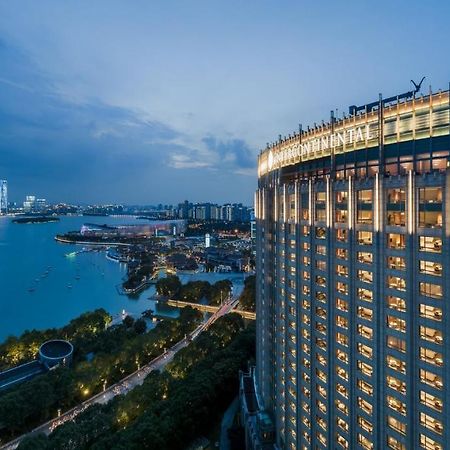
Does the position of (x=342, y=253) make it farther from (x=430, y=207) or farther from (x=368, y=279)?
(x=430, y=207)

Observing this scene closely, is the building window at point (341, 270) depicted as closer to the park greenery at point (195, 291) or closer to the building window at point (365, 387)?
the building window at point (365, 387)

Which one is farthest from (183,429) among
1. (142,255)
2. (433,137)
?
(142,255)

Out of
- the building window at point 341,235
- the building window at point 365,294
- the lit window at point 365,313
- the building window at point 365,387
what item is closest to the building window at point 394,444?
the building window at point 365,387

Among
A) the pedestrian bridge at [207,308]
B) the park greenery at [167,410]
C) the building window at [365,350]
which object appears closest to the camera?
the building window at [365,350]

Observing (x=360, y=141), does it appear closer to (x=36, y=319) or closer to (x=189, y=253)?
(x=36, y=319)

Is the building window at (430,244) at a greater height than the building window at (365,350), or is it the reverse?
the building window at (430,244)

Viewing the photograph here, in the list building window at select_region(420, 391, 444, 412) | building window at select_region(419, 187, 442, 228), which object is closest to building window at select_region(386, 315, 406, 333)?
building window at select_region(420, 391, 444, 412)

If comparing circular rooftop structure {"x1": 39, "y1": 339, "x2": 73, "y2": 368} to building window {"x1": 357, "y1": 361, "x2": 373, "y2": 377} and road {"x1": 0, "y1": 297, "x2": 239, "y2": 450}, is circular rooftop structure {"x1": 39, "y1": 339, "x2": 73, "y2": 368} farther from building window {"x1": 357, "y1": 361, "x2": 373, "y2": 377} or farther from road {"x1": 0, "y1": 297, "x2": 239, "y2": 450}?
building window {"x1": 357, "y1": 361, "x2": 373, "y2": 377}

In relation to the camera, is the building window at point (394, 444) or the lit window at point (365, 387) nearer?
the building window at point (394, 444)
